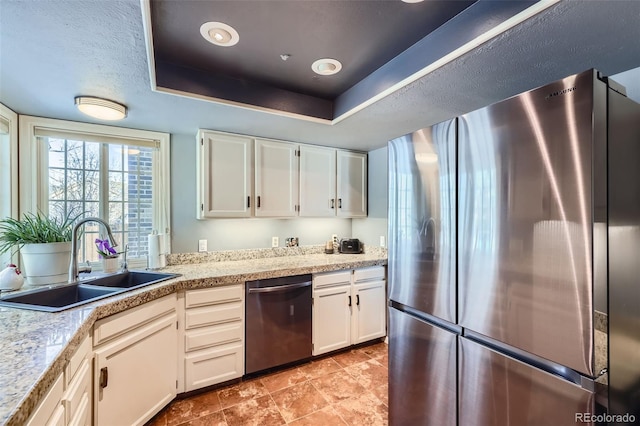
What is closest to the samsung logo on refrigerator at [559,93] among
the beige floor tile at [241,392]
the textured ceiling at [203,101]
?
the textured ceiling at [203,101]

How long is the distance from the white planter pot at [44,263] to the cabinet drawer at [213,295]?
0.77 metres

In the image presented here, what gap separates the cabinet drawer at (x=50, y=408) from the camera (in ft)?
2.68

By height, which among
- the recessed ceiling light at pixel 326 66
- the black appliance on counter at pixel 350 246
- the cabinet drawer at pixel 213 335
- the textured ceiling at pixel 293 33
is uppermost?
the textured ceiling at pixel 293 33

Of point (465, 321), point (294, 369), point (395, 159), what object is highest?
point (395, 159)

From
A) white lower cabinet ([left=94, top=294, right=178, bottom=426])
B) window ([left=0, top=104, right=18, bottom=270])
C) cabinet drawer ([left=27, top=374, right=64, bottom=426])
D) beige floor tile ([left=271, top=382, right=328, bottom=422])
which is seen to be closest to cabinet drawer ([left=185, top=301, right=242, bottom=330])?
white lower cabinet ([left=94, top=294, right=178, bottom=426])

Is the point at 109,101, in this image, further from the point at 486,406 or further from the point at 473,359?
the point at 486,406

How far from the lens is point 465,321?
1.27 metres

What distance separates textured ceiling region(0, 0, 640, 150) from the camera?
3.59ft

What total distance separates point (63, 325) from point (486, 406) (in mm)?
1770

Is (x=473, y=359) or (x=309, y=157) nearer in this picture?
(x=473, y=359)

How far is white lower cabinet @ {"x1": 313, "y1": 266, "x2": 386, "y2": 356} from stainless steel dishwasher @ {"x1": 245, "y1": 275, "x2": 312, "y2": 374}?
11cm

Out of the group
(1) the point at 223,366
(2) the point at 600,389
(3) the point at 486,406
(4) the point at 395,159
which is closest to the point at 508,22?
(4) the point at 395,159

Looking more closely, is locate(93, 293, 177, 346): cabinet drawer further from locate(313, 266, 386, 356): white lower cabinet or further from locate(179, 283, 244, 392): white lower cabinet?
locate(313, 266, 386, 356): white lower cabinet

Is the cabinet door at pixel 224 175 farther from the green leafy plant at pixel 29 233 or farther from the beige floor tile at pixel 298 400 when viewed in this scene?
the beige floor tile at pixel 298 400
